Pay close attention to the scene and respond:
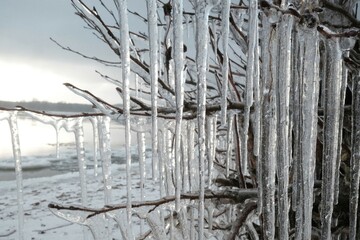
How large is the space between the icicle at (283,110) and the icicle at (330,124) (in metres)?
0.20

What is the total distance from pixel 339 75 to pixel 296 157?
409 mm

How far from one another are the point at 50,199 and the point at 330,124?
9.46 meters

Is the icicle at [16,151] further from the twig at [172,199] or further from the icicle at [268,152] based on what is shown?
the icicle at [268,152]

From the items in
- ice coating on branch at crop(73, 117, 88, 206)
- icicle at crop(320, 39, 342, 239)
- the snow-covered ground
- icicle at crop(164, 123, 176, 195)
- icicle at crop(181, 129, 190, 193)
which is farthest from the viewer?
the snow-covered ground

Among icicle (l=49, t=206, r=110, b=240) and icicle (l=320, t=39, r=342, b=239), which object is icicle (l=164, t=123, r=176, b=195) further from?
icicle (l=320, t=39, r=342, b=239)

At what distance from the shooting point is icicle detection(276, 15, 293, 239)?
4.84 ft

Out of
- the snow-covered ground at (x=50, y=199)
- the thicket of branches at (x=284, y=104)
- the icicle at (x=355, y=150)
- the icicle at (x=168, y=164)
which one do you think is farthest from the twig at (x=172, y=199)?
the snow-covered ground at (x=50, y=199)

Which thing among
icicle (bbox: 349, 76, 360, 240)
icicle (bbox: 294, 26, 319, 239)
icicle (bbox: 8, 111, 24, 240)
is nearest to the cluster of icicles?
icicle (bbox: 8, 111, 24, 240)

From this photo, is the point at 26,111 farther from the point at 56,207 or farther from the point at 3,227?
the point at 3,227

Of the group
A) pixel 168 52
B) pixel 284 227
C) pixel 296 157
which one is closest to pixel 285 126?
pixel 296 157

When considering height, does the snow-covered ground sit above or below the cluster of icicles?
below

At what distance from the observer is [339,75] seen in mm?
1616

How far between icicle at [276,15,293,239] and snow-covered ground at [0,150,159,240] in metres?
5.24

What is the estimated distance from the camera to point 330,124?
65.9 inches
